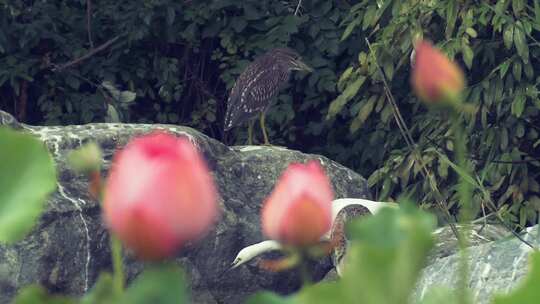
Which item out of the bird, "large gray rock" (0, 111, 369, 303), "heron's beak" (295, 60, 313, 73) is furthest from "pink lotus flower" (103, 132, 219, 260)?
"heron's beak" (295, 60, 313, 73)

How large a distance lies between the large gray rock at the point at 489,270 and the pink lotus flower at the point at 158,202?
245 cm

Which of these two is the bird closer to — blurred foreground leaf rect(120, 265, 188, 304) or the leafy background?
the leafy background

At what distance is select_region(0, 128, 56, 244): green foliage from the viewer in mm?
631

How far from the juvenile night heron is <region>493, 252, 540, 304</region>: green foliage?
282 inches

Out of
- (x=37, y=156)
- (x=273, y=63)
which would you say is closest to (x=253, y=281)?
(x=273, y=63)

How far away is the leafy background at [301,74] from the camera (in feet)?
21.7

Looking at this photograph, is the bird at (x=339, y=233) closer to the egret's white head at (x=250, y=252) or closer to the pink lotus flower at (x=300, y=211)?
the egret's white head at (x=250, y=252)

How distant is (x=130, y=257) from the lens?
4.89 meters

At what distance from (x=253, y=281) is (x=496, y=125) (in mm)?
2045

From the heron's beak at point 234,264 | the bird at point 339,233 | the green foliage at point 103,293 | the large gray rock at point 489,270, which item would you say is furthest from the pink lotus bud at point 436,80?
the heron's beak at point 234,264

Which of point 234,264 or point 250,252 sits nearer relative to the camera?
point 250,252

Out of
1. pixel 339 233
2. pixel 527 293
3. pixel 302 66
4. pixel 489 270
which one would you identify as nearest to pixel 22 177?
pixel 527 293

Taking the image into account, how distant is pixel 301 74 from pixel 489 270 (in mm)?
5542

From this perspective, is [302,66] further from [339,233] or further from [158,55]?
[339,233]
